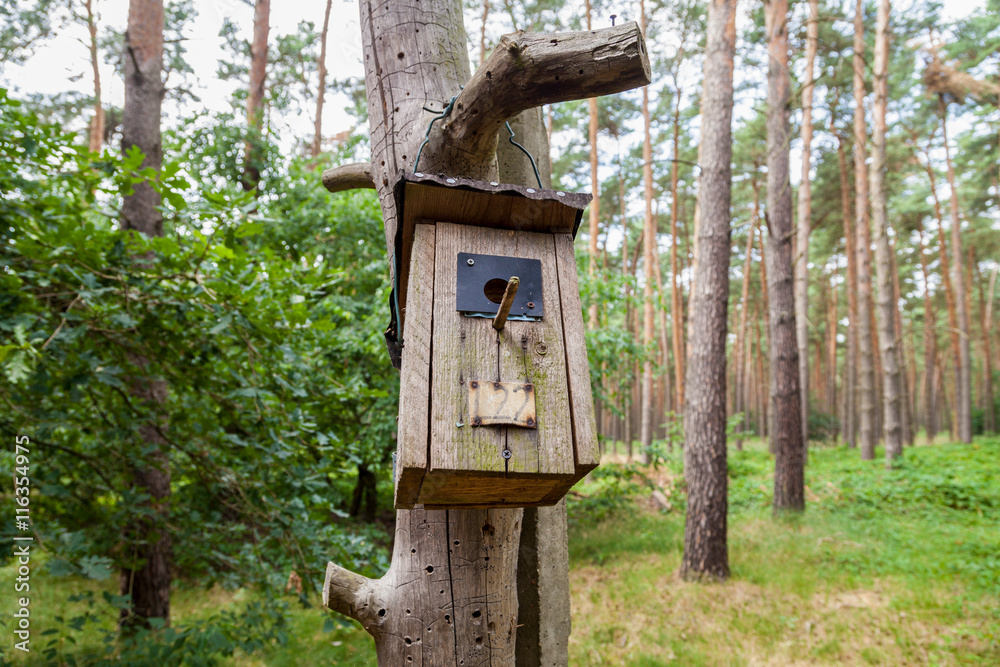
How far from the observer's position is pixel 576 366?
139 centimetres

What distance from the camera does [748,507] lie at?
9.04m

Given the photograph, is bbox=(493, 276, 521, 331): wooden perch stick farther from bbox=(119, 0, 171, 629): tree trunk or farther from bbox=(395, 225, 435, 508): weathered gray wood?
bbox=(119, 0, 171, 629): tree trunk

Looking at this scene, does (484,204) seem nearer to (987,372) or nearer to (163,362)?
(163,362)

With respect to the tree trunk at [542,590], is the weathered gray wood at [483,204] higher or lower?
higher

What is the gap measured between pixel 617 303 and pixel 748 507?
14.9 feet

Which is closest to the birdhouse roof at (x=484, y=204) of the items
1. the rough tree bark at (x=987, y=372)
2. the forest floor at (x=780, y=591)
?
the forest floor at (x=780, y=591)

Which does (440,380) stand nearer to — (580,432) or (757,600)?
(580,432)

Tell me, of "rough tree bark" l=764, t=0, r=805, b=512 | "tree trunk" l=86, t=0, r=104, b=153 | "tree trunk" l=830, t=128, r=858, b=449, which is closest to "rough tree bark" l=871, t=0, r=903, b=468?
"tree trunk" l=830, t=128, r=858, b=449

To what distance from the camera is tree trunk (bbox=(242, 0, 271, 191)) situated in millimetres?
8344

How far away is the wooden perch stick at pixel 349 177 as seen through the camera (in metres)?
2.27

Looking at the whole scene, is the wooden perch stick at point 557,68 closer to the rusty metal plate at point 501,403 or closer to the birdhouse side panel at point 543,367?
the birdhouse side panel at point 543,367

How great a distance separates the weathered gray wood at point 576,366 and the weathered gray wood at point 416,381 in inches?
13.8

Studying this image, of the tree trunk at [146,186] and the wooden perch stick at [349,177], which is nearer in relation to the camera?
the wooden perch stick at [349,177]

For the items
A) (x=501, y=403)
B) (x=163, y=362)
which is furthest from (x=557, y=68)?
(x=163, y=362)
